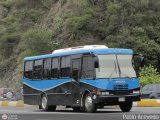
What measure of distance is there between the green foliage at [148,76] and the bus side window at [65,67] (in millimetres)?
17477

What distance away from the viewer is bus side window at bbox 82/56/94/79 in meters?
24.2

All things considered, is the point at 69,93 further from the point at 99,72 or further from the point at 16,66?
the point at 16,66

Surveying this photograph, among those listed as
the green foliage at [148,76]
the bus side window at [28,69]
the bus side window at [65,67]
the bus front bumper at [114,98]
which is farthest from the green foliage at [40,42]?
the bus front bumper at [114,98]

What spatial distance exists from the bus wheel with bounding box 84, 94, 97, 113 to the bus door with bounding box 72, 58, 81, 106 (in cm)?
64

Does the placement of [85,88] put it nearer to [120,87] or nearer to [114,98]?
[114,98]

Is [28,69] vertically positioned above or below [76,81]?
above

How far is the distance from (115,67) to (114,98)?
1.46m

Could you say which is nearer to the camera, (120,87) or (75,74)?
(120,87)

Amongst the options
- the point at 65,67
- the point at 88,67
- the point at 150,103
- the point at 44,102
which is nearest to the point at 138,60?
the point at 88,67

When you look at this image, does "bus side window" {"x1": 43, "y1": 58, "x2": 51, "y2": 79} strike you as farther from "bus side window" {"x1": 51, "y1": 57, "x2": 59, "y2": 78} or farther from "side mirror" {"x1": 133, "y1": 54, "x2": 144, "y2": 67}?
"side mirror" {"x1": 133, "y1": 54, "x2": 144, "y2": 67}

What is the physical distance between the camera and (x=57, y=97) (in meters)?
27.1

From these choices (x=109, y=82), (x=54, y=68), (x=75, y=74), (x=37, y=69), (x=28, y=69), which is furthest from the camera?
(x=28, y=69)

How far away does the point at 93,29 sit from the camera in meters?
52.9

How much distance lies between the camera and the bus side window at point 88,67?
953 inches
